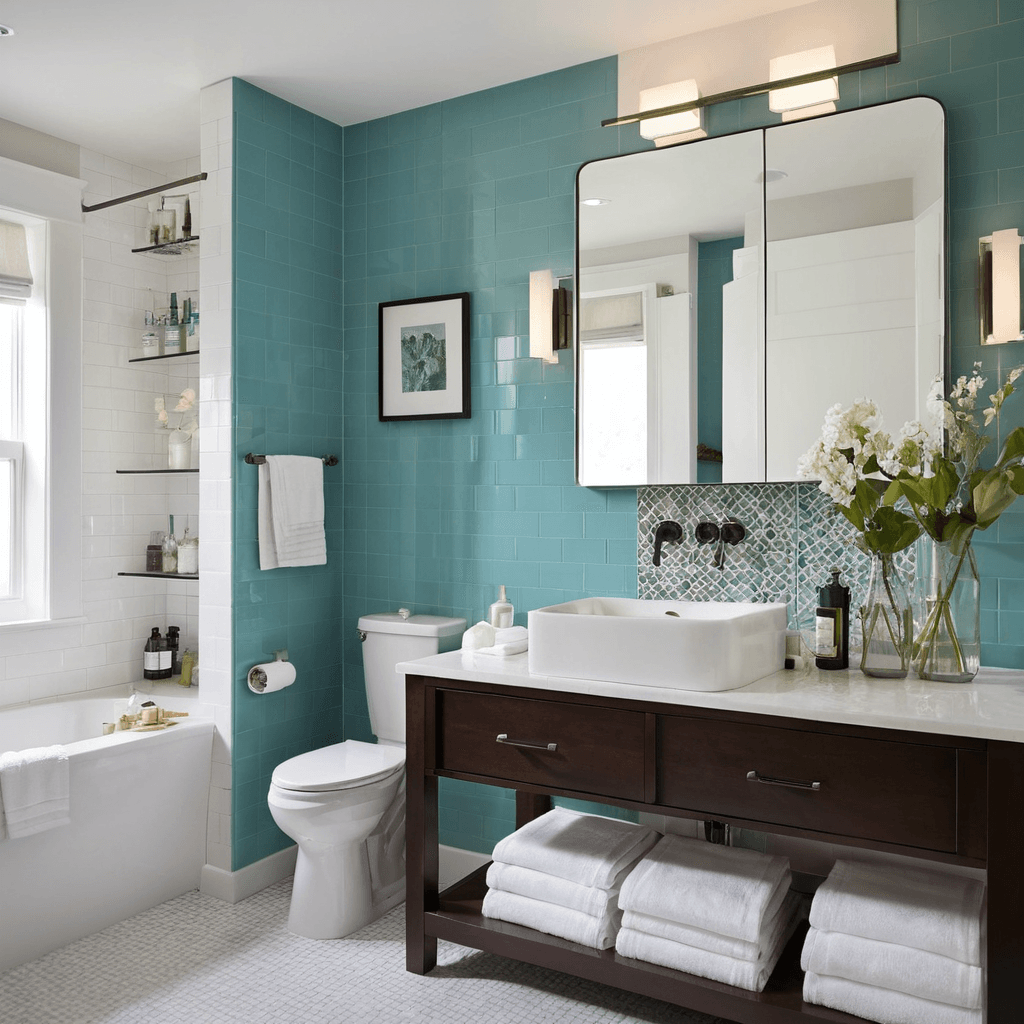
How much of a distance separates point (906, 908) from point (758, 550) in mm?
1001

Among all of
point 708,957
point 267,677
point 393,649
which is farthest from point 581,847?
point 267,677

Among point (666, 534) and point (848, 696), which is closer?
point (848, 696)

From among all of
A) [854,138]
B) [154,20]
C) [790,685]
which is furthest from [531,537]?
[154,20]

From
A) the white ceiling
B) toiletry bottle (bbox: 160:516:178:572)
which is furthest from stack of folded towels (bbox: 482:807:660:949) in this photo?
the white ceiling

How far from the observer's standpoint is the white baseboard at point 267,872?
3004mm

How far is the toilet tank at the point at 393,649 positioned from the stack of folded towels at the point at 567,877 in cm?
74

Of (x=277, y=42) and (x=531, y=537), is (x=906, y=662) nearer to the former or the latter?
(x=531, y=537)

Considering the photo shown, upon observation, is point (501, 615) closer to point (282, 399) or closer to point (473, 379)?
point (473, 379)

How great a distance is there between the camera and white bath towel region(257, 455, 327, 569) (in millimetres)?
3072

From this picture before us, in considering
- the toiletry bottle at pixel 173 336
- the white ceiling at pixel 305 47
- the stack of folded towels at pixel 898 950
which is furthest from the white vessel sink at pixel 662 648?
the toiletry bottle at pixel 173 336

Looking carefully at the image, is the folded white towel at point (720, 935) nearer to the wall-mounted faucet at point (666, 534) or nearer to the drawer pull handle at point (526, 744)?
the drawer pull handle at point (526, 744)

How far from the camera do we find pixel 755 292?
2549 mm

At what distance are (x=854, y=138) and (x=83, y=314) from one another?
2.84m

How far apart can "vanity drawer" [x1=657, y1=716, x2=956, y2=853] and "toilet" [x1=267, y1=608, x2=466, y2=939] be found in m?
1.01
